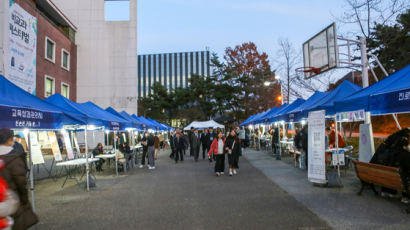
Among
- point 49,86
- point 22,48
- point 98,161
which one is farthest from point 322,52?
point 49,86

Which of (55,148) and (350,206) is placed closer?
(350,206)

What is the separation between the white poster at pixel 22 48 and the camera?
18109 mm

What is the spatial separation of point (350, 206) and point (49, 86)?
83.5 feet

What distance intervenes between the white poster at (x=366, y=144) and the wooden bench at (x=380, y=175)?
6.13 feet

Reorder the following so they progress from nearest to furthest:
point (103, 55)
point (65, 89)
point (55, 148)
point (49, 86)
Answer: point (55, 148) < point (49, 86) < point (65, 89) < point (103, 55)

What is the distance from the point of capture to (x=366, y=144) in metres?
8.88

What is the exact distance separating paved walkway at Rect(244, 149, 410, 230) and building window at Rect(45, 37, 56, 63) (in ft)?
76.2

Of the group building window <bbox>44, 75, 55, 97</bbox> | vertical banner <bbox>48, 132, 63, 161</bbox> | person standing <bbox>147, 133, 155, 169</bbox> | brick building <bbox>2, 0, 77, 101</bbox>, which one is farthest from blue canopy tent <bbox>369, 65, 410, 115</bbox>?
building window <bbox>44, 75, 55, 97</bbox>

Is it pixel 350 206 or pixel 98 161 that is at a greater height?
pixel 98 161

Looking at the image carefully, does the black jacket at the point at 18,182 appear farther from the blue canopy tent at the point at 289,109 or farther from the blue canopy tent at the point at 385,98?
the blue canopy tent at the point at 289,109

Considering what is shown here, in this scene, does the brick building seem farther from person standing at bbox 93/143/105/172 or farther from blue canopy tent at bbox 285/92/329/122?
blue canopy tent at bbox 285/92/329/122

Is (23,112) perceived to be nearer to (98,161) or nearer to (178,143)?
(98,161)

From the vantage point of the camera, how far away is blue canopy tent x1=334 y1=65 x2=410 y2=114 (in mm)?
6077

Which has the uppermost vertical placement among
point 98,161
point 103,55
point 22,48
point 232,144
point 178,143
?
point 103,55
